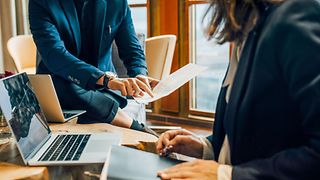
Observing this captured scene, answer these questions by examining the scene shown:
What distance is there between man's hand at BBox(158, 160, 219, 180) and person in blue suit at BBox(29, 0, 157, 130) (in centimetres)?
68

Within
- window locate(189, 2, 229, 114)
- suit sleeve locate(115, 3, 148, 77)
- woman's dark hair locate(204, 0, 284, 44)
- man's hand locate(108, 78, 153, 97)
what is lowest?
window locate(189, 2, 229, 114)

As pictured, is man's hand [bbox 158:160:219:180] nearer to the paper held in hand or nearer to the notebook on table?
the notebook on table

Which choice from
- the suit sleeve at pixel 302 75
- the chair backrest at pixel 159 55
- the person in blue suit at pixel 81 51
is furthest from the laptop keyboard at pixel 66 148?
the chair backrest at pixel 159 55

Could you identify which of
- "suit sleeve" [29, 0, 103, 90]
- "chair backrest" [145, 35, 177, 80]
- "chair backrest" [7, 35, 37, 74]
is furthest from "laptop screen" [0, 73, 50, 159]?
"chair backrest" [7, 35, 37, 74]

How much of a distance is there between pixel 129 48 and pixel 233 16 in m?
1.16

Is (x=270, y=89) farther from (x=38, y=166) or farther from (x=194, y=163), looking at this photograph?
(x=38, y=166)

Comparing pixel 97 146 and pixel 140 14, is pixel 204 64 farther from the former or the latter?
pixel 97 146

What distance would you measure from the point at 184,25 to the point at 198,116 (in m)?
0.86

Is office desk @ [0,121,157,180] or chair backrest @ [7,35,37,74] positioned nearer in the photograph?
office desk @ [0,121,157,180]

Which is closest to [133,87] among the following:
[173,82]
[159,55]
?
[173,82]

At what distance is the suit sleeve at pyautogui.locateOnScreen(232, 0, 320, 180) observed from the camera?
2.20 feet

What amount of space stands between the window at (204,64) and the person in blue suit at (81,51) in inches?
83.9

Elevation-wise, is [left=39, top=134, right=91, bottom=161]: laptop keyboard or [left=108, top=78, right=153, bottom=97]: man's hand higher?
[left=108, top=78, right=153, bottom=97]: man's hand

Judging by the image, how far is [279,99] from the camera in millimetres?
729
